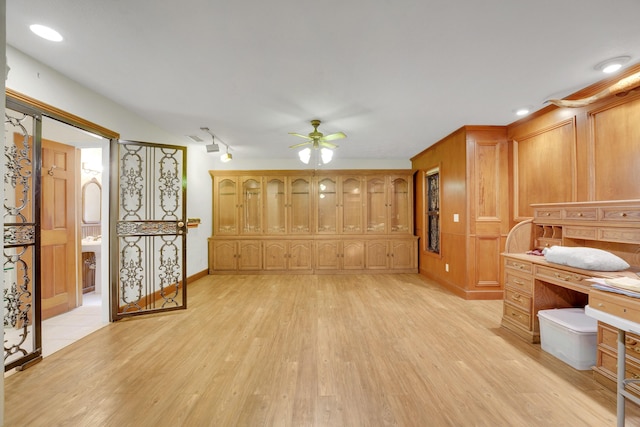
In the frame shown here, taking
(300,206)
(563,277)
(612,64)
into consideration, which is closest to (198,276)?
(300,206)

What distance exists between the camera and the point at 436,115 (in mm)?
3387

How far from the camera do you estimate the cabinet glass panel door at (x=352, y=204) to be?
18.8ft

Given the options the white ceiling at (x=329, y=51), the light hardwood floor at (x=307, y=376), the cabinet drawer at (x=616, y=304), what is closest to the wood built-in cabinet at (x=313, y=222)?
the light hardwood floor at (x=307, y=376)

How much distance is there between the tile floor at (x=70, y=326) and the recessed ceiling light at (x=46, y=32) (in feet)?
8.75

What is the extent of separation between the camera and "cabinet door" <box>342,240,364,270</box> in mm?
5547

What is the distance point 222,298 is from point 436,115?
405 centimetres

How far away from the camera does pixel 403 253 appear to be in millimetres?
5578

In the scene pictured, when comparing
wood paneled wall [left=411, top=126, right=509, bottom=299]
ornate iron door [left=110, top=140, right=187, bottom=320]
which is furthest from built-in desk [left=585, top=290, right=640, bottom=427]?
ornate iron door [left=110, top=140, right=187, bottom=320]

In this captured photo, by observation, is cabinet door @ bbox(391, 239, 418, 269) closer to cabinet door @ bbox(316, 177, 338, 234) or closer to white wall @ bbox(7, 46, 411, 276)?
cabinet door @ bbox(316, 177, 338, 234)

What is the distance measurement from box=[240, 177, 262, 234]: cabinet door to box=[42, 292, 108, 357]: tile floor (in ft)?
9.14

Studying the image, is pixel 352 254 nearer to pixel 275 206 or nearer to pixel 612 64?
pixel 275 206

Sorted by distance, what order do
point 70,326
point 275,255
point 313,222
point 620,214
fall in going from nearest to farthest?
point 620,214, point 70,326, point 275,255, point 313,222

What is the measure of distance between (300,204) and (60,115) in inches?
157

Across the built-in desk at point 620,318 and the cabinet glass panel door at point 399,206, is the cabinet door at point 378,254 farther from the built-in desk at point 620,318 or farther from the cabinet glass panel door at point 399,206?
the built-in desk at point 620,318
